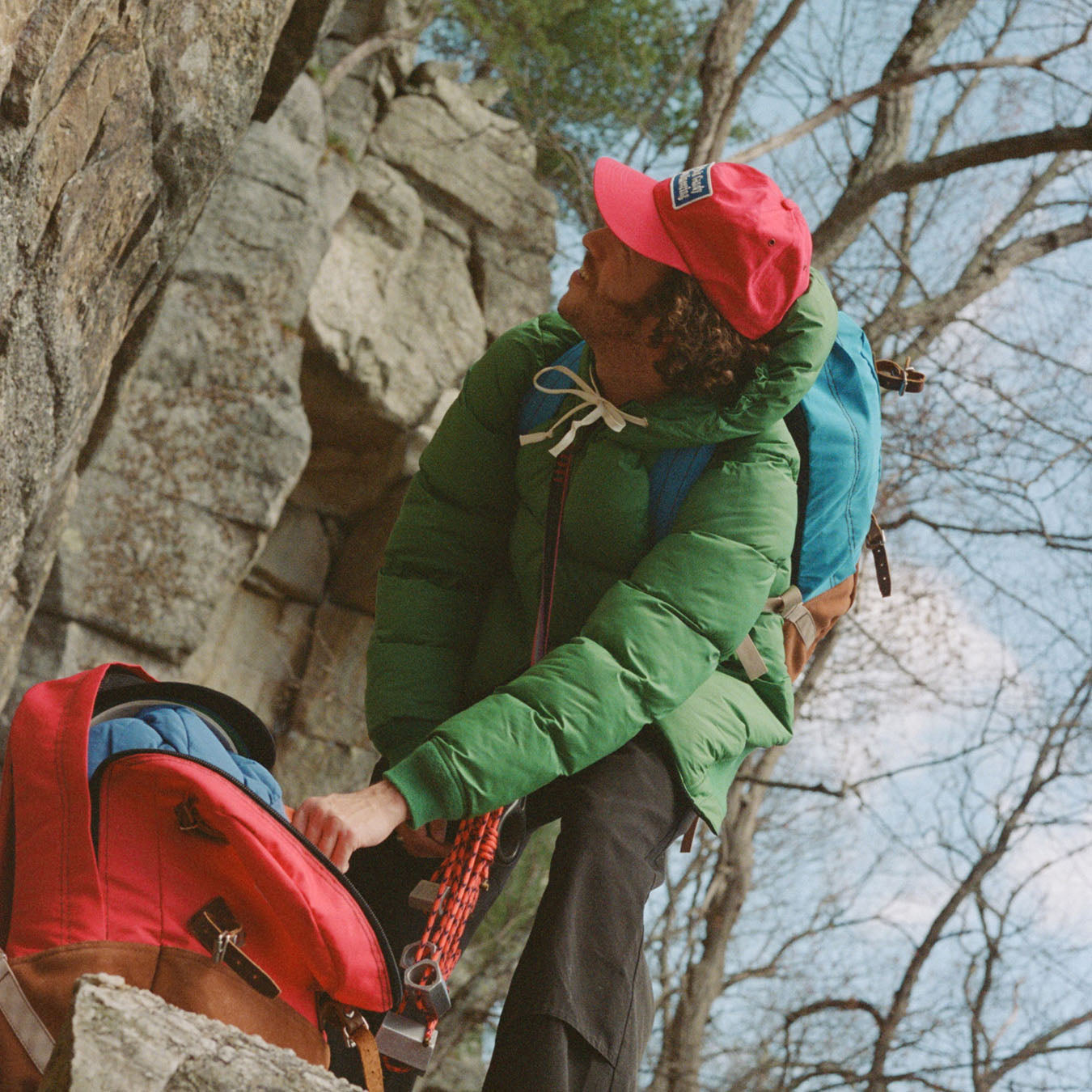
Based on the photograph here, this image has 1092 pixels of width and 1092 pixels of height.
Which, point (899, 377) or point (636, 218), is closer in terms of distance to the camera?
point (636, 218)

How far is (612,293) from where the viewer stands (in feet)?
7.59

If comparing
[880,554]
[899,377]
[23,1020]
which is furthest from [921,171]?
[23,1020]

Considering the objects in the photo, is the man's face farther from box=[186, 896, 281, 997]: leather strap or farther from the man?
box=[186, 896, 281, 997]: leather strap

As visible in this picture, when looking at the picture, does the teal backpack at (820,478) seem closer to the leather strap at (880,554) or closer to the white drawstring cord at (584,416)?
the white drawstring cord at (584,416)

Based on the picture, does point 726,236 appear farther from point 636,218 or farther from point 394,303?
point 394,303

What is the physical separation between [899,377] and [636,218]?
0.93m

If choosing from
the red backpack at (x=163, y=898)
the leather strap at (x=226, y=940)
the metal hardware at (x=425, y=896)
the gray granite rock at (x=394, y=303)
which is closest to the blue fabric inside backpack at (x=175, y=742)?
the red backpack at (x=163, y=898)

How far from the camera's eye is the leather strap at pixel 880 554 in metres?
2.86

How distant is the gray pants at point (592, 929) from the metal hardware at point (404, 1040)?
0.11 metres

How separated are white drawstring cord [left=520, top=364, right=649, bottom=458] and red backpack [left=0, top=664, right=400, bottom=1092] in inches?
36.4

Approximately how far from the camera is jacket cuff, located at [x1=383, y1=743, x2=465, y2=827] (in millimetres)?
1871

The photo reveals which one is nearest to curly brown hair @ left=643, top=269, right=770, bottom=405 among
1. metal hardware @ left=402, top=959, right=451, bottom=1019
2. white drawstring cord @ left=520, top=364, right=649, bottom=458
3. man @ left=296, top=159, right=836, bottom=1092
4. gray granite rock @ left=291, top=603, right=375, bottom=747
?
man @ left=296, top=159, right=836, bottom=1092

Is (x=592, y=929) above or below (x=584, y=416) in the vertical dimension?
below

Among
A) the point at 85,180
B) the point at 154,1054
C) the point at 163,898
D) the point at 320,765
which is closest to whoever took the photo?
the point at 154,1054
